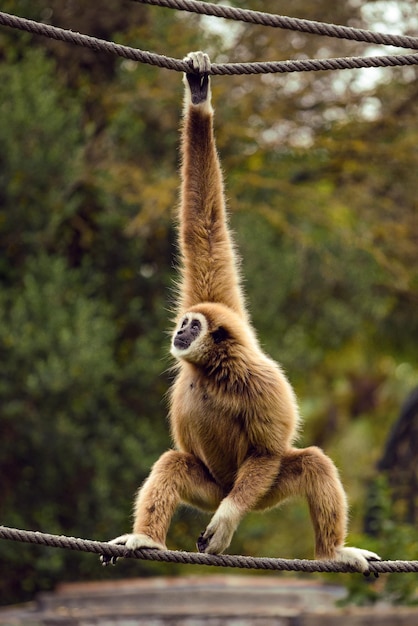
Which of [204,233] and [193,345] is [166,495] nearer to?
[193,345]

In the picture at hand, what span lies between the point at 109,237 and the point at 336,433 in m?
7.93

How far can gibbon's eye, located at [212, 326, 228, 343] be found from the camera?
580 centimetres

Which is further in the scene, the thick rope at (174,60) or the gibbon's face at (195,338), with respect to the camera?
the gibbon's face at (195,338)

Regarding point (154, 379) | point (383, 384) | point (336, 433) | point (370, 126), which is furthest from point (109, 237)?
point (383, 384)

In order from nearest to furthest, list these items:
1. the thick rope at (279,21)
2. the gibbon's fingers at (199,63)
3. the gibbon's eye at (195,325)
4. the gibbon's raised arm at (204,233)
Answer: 1. the thick rope at (279,21)
2. the gibbon's fingers at (199,63)
3. the gibbon's eye at (195,325)
4. the gibbon's raised arm at (204,233)

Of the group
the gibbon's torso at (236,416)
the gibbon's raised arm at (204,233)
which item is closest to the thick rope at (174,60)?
the gibbon's raised arm at (204,233)

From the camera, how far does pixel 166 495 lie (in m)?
5.41

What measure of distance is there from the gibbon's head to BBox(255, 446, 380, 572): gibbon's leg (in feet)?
2.38

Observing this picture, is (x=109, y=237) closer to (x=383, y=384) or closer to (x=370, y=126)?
(x=370, y=126)

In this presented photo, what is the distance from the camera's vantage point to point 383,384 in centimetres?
2169

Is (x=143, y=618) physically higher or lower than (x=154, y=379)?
lower

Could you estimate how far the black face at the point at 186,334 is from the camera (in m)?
5.69

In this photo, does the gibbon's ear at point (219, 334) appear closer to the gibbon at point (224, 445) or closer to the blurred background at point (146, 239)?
the gibbon at point (224, 445)

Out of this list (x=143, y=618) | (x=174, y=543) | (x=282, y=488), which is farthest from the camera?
(x=174, y=543)
